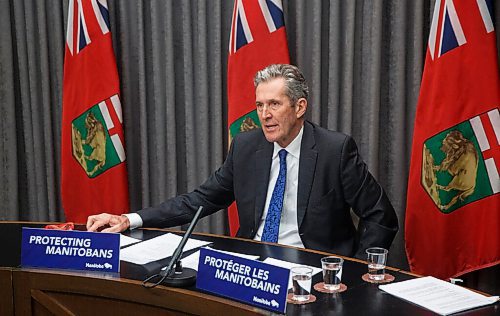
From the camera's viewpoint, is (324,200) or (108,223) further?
(324,200)

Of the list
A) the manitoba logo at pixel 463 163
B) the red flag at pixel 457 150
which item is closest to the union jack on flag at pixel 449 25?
the red flag at pixel 457 150

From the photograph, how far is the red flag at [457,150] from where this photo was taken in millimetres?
2689

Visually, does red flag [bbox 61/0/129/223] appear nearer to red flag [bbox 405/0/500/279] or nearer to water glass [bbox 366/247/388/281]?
red flag [bbox 405/0/500/279]

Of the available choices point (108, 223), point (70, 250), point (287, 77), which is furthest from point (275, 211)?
point (70, 250)

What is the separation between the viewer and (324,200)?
2.36 m

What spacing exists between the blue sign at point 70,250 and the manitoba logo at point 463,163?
163 cm

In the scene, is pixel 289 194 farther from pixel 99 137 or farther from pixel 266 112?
pixel 99 137

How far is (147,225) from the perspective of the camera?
93.7 inches

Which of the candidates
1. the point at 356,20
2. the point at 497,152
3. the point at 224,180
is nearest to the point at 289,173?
the point at 224,180

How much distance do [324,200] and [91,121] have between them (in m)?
1.78

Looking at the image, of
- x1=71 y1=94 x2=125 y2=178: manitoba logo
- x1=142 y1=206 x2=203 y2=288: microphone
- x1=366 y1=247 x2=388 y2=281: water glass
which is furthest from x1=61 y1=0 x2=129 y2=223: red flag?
x1=366 y1=247 x2=388 y2=281: water glass

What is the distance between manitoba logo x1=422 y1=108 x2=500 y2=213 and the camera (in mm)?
2709

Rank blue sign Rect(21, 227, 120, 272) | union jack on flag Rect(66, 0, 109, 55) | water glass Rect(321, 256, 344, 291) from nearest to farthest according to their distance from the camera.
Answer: water glass Rect(321, 256, 344, 291)
blue sign Rect(21, 227, 120, 272)
union jack on flag Rect(66, 0, 109, 55)

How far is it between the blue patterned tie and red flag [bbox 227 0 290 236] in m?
0.84
